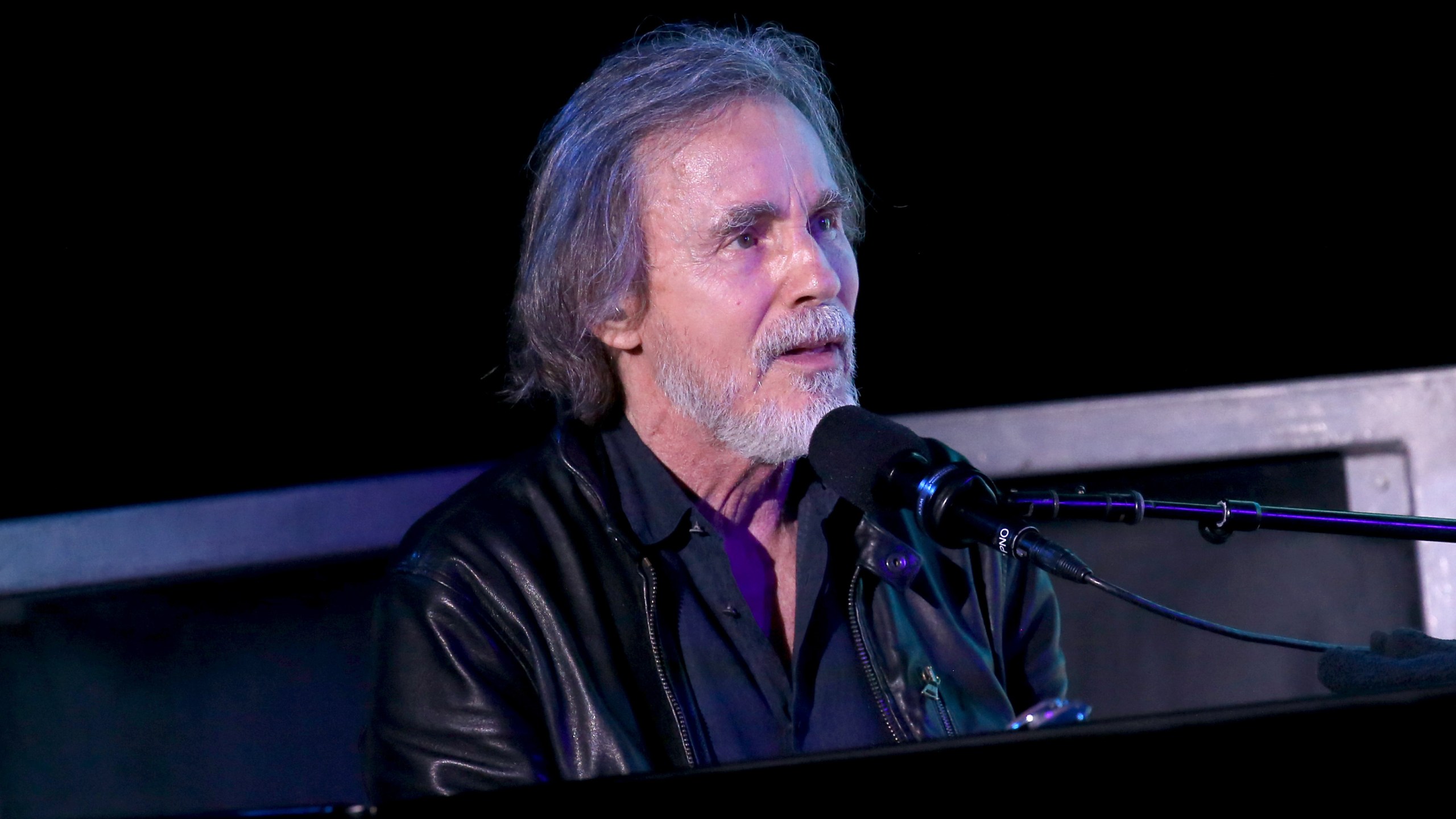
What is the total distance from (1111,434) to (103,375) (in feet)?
7.15

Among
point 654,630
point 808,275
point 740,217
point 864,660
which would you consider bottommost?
point 864,660

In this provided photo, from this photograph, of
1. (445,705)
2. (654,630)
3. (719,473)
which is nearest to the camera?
(445,705)

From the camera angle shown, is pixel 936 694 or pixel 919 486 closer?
pixel 919 486

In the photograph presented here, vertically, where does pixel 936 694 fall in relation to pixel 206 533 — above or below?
below

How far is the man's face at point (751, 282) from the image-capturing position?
2.21 m

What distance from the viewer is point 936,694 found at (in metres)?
2.15

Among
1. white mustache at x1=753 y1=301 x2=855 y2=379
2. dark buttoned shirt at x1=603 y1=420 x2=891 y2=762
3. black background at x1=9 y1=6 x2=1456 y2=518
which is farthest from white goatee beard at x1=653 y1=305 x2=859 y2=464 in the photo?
black background at x1=9 y1=6 x2=1456 y2=518

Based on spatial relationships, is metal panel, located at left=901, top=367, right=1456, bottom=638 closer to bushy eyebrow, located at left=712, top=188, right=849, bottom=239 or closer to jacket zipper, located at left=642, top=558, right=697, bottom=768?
bushy eyebrow, located at left=712, top=188, right=849, bottom=239

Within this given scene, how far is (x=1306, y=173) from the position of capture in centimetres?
277

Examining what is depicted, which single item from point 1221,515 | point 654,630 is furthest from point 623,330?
point 1221,515

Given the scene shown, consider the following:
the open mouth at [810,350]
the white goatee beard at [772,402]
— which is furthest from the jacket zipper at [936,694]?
the open mouth at [810,350]

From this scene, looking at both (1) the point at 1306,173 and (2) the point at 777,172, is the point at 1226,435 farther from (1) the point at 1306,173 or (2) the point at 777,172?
(2) the point at 777,172

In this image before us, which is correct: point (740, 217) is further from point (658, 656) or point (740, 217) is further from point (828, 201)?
point (658, 656)

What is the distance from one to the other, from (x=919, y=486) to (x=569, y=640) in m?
0.76
